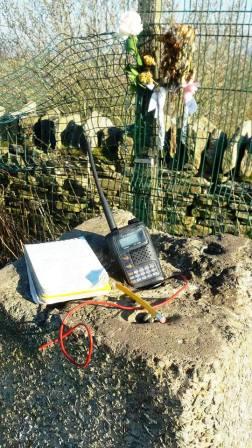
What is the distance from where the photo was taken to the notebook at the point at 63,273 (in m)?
2.11

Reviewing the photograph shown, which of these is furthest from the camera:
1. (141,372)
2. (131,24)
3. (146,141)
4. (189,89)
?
(146,141)

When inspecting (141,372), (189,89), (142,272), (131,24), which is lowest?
(141,372)

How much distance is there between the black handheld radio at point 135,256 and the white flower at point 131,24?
1834 millimetres

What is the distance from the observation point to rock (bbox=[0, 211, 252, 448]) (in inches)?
70.7

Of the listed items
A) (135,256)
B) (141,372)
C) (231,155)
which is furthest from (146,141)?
(141,372)

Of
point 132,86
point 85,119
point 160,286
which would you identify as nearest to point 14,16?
point 85,119

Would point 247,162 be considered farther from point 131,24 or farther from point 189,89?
point 131,24

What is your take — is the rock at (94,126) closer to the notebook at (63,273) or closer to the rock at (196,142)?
the rock at (196,142)

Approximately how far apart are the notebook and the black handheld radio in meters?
0.10

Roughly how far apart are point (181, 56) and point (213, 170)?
35.6 inches

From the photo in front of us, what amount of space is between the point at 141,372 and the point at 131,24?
8.37 feet

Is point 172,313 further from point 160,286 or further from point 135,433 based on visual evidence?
point 135,433

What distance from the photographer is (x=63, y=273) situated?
220cm

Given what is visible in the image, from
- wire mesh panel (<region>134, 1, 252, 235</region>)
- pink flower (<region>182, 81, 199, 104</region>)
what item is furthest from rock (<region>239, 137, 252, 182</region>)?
pink flower (<region>182, 81, 199, 104</region>)
